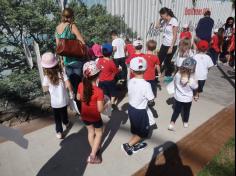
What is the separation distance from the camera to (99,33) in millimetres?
6285

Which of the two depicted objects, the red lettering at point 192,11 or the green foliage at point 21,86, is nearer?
the green foliage at point 21,86

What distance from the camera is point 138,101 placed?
3.48m

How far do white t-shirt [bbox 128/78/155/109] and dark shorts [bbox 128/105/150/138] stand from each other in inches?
2.9

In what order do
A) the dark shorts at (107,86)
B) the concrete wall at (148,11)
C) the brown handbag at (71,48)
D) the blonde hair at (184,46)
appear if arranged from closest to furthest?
the brown handbag at (71,48), the dark shorts at (107,86), the blonde hair at (184,46), the concrete wall at (148,11)

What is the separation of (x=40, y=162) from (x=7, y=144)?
0.79 metres

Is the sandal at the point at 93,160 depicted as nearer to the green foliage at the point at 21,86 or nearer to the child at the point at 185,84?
the child at the point at 185,84

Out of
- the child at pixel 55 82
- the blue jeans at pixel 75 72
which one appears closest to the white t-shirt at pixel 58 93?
the child at pixel 55 82

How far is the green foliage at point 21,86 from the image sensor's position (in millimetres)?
5086

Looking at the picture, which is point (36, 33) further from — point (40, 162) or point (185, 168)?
point (185, 168)

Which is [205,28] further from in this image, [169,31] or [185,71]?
[185,71]

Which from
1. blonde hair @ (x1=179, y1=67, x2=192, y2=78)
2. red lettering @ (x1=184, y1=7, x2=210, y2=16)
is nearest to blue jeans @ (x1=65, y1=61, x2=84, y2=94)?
blonde hair @ (x1=179, y1=67, x2=192, y2=78)

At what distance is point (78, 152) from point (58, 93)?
90 cm

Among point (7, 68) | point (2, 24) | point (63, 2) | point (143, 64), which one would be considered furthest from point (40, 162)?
point (63, 2)

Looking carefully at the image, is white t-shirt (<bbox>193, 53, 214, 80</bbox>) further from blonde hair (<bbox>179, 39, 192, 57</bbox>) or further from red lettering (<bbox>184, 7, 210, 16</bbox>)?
red lettering (<bbox>184, 7, 210, 16</bbox>)
